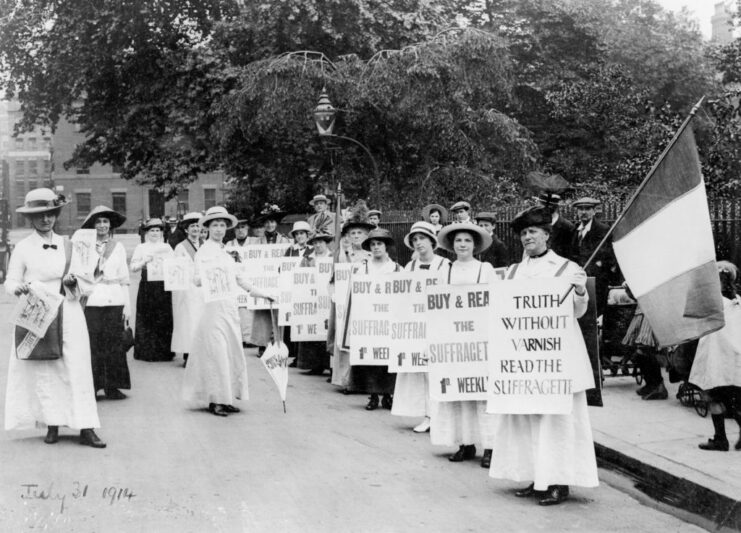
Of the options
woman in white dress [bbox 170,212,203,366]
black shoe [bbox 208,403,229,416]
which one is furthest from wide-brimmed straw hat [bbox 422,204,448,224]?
black shoe [bbox 208,403,229,416]

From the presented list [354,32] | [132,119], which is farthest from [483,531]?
[132,119]

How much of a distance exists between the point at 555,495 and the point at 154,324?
831cm

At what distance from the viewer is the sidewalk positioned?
6.28 metres

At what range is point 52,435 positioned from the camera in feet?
25.8

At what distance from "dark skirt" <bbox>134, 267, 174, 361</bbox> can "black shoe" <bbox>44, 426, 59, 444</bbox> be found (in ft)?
17.5

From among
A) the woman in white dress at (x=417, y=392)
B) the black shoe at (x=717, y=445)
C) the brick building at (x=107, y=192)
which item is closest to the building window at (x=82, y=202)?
the brick building at (x=107, y=192)

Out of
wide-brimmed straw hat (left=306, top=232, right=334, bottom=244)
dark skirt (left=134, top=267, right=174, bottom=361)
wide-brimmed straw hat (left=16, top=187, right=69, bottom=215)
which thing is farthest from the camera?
dark skirt (left=134, top=267, right=174, bottom=361)

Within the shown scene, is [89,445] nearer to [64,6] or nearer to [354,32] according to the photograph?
[354,32]

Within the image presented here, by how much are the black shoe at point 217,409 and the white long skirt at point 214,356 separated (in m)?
0.06

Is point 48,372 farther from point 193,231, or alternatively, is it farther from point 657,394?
point 657,394

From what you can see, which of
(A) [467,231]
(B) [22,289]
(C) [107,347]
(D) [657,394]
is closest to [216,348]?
(C) [107,347]

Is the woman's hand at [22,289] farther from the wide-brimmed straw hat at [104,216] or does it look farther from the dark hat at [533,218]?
the dark hat at [533,218]

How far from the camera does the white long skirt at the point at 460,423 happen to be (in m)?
7.37

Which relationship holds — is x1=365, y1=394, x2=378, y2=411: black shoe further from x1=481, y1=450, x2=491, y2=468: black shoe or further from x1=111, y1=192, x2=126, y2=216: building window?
x1=111, y1=192, x2=126, y2=216: building window
